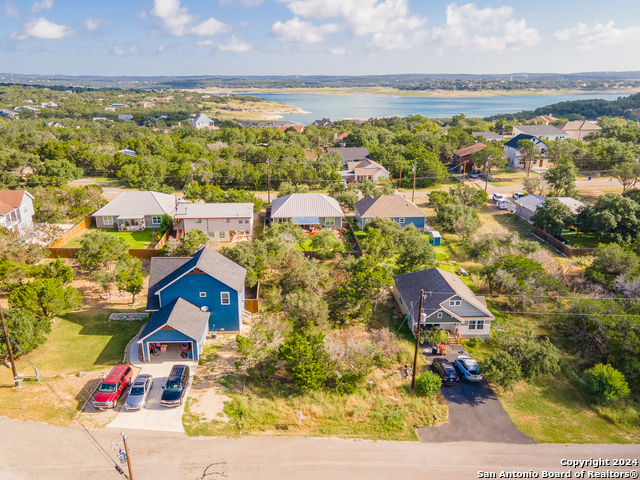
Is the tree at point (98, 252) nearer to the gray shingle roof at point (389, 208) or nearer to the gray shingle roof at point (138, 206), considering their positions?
the gray shingle roof at point (138, 206)

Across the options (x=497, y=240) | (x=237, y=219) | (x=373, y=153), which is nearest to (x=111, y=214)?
(x=237, y=219)

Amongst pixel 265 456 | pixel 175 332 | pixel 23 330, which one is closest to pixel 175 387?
pixel 175 332

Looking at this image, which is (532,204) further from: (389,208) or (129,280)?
(129,280)

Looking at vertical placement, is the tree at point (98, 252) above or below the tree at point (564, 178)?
below

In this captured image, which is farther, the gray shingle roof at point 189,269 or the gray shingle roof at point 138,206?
the gray shingle roof at point 138,206

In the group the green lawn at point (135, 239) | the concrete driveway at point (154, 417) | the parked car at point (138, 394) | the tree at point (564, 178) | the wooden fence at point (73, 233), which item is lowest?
the concrete driveway at point (154, 417)

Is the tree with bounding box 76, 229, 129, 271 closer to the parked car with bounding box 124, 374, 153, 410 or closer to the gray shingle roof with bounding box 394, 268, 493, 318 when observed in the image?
the parked car with bounding box 124, 374, 153, 410

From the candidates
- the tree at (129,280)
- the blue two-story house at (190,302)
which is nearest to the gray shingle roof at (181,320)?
the blue two-story house at (190,302)

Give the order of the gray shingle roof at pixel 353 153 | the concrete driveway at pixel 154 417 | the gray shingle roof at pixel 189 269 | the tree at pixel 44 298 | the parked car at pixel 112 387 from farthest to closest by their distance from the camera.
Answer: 1. the gray shingle roof at pixel 353 153
2. the gray shingle roof at pixel 189 269
3. the tree at pixel 44 298
4. the parked car at pixel 112 387
5. the concrete driveway at pixel 154 417
